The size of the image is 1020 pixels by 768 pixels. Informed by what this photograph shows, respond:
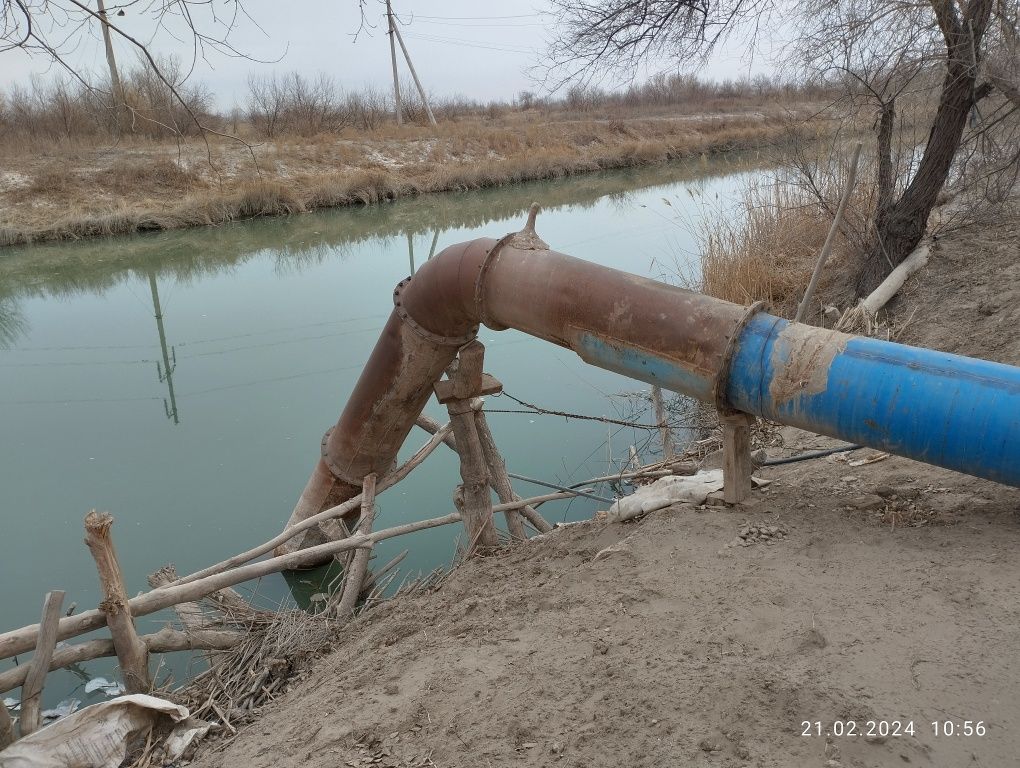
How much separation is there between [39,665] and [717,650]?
2.55m

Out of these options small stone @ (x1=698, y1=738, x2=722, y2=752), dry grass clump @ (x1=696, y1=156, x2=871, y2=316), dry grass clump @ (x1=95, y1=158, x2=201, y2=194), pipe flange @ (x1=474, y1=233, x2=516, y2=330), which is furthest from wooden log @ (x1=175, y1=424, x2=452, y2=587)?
dry grass clump @ (x1=95, y1=158, x2=201, y2=194)

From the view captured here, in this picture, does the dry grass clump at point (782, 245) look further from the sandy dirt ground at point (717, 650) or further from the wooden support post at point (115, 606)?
the wooden support post at point (115, 606)

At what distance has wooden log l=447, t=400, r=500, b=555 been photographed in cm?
398

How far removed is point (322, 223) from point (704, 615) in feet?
52.9

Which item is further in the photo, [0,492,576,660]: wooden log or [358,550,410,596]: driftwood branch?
[358,550,410,596]: driftwood branch

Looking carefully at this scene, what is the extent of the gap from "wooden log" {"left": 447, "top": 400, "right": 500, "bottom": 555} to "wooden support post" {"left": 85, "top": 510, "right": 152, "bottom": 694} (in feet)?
5.24

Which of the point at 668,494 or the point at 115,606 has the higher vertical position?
the point at 668,494

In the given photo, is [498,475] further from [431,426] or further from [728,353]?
[728,353]

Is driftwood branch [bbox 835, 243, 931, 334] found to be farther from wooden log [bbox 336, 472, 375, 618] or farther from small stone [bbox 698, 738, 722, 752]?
small stone [bbox 698, 738, 722, 752]

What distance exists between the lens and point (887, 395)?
2.60 m

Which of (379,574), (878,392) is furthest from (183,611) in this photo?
(878,392)

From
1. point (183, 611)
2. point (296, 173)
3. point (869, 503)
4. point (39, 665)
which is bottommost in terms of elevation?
point (183, 611)

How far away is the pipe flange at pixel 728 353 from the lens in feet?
9.33

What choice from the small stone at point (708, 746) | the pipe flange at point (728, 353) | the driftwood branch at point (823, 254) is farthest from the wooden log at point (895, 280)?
the small stone at point (708, 746)
